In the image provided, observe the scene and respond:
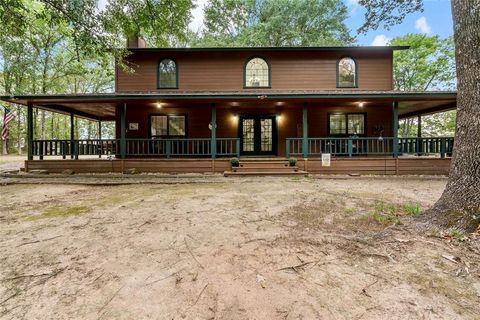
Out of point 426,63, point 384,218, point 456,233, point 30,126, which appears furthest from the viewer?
point 426,63

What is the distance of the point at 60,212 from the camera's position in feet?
14.7

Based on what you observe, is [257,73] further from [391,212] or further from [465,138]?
[465,138]

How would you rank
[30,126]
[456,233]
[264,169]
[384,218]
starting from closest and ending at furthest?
[456,233] → [384,218] → [264,169] → [30,126]

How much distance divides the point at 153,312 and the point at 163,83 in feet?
37.3

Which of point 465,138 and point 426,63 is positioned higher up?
point 426,63

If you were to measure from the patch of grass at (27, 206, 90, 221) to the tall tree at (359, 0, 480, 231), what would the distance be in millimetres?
5867

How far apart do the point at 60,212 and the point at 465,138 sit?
22.3 ft

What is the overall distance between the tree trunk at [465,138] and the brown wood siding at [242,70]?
26.8 feet

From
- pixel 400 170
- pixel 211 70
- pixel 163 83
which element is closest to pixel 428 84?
pixel 400 170

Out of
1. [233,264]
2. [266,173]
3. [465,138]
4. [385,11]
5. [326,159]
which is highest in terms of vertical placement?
[385,11]

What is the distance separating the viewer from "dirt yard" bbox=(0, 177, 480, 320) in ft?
6.19

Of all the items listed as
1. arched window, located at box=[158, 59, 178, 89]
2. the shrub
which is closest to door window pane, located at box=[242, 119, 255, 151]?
the shrub

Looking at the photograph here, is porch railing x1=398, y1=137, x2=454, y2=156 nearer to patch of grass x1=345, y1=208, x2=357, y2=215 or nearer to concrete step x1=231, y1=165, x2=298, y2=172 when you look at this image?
concrete step x1=231, y1=165, x2=298, y2=172

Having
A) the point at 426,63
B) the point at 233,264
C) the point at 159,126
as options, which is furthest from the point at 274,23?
the point at 233,264
